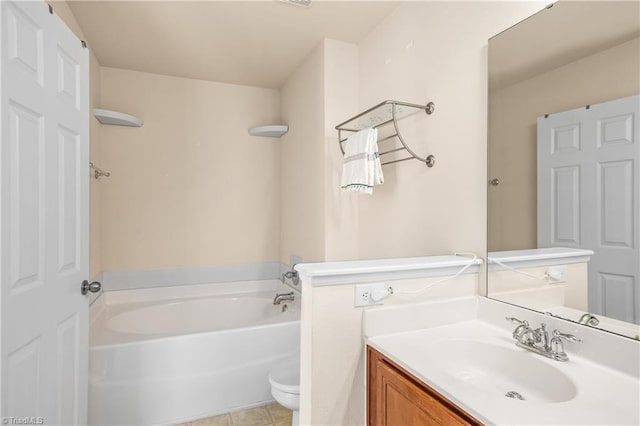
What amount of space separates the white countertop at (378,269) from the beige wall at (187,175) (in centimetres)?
219

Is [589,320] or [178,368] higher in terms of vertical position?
[589,320]

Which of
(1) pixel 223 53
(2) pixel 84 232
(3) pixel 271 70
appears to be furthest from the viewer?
(3) pixel 271 70

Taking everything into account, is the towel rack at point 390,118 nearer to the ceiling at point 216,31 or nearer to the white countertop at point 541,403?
the ceiling at point 216,31

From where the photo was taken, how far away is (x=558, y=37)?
1.17m

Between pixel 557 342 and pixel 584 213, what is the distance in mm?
416

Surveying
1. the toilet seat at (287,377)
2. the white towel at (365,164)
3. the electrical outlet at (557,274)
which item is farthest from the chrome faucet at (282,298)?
the electrical outlet at (557,274)

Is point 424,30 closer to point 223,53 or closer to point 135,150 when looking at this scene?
point 223,53

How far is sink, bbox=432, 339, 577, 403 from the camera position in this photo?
38.4 inches

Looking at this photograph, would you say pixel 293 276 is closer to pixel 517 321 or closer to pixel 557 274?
pixel 517 321

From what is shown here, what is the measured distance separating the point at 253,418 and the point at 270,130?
7.64ft

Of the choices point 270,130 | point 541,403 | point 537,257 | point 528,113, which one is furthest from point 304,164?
point 541,403

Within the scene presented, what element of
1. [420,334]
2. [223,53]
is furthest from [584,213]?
[223,53]

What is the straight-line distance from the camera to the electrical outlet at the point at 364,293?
124 cm

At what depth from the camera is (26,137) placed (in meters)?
1.14
